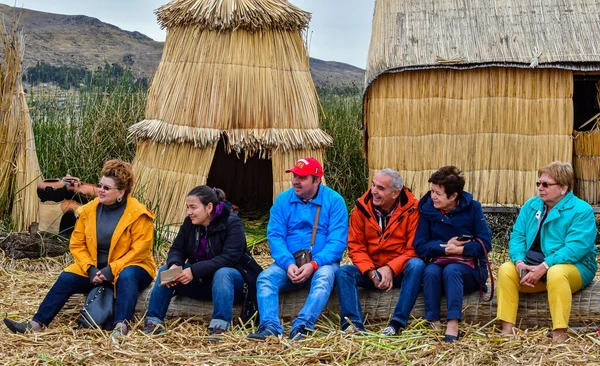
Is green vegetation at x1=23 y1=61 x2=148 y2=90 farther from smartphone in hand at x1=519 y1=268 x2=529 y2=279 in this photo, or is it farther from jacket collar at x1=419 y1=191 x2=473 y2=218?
smartphone in hand at x1=519 y1=268 x2=529 y2=279

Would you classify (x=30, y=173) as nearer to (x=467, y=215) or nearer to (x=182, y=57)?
(x=182, y=57)

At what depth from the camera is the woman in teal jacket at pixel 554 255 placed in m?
5.38

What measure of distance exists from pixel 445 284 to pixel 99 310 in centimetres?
234

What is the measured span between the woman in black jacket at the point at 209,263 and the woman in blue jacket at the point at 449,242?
47.6 inches

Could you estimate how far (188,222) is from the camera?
5.89m

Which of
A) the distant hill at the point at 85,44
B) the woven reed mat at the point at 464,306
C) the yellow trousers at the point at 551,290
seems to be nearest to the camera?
the yellow trousers at the point at 551,290

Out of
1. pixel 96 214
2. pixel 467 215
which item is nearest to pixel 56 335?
pixel 96 214

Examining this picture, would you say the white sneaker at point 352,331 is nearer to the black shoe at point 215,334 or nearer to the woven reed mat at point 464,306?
the woven reed mat at point 464,306

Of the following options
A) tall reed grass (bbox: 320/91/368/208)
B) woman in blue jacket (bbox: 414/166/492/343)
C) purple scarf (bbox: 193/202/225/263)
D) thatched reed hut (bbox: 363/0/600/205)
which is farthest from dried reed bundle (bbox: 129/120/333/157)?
woman in blue jacket (bbox: 414/166/492/343)

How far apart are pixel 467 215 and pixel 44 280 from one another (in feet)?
12.0

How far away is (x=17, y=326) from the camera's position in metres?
5.60

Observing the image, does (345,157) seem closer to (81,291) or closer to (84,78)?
(84,78)

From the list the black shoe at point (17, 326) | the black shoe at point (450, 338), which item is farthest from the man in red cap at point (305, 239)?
the black shoe at point (17, 326)

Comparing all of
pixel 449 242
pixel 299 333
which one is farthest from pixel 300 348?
pixel 449 242
